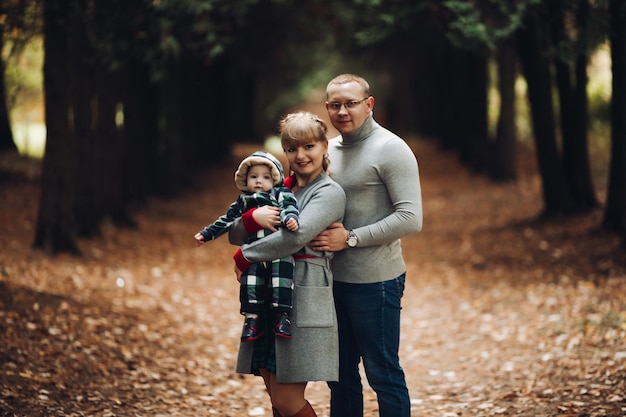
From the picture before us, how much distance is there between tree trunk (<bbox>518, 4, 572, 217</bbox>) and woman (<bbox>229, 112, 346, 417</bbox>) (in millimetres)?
10281

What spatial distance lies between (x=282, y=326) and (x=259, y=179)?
78 cm

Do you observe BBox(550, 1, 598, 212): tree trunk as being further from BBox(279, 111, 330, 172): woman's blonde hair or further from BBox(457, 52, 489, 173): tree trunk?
BBox(279, 111, 330, 172): woman's blonde hair

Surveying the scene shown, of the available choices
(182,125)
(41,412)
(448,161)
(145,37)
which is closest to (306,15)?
(182,125)

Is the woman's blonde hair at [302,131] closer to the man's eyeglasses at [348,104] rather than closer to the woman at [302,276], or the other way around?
the woman at [302,276]

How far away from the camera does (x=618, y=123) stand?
A: 10.8 meters

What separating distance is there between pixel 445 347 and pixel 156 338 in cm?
304

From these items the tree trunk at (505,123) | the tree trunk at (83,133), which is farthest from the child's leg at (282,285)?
the tree trunk at (505,123)

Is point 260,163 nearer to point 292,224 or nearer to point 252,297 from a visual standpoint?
point 292,224

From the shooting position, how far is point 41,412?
5.40m

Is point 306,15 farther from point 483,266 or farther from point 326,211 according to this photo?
point 326,211

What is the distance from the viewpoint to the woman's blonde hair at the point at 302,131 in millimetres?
4062

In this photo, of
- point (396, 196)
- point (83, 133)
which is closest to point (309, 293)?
point (396, 196)

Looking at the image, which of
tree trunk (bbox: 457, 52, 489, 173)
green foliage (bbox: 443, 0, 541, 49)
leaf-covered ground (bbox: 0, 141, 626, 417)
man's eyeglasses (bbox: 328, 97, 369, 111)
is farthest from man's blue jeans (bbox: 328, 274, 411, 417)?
tree trunk (bbox: 457, 52, 489, 173)

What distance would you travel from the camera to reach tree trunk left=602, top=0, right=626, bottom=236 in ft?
33.7
